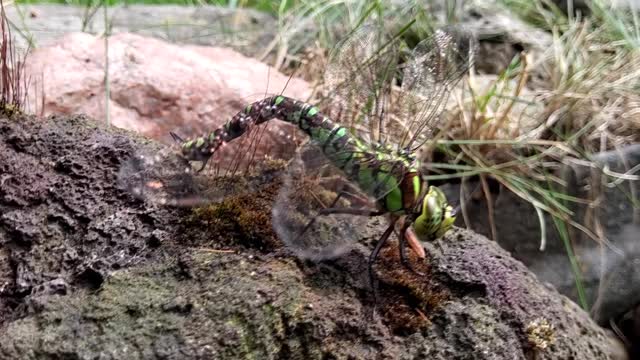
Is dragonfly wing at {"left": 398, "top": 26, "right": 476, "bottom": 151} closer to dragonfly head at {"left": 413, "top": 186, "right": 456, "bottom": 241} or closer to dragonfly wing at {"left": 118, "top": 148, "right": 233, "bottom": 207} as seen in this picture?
dragonfly head at {"left": 413, "top": 186, "right": 456, "bottom": 241}

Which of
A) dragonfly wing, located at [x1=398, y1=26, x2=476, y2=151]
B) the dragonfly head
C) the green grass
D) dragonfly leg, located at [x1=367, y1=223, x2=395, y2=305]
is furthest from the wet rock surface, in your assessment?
the green grass

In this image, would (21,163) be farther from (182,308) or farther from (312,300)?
(312,300)

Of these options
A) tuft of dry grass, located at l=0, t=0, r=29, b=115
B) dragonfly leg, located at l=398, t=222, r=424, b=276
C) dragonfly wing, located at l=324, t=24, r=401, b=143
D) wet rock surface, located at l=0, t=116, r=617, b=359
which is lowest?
wet rock surface, located at l=0, t=116, r=617, b=359

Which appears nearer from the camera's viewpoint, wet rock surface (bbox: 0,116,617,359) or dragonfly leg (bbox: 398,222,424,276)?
wet rock surface (bbox: 0,116,617,359)

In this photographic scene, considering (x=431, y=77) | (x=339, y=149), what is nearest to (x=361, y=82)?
(x=431, y=77)

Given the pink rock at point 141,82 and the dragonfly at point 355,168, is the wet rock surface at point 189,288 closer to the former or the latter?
the dragonfly at point 355,168

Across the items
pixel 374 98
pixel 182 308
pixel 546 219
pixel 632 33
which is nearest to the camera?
pixel 182 308

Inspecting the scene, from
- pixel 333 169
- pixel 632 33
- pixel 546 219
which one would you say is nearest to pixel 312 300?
pixel 333 169
